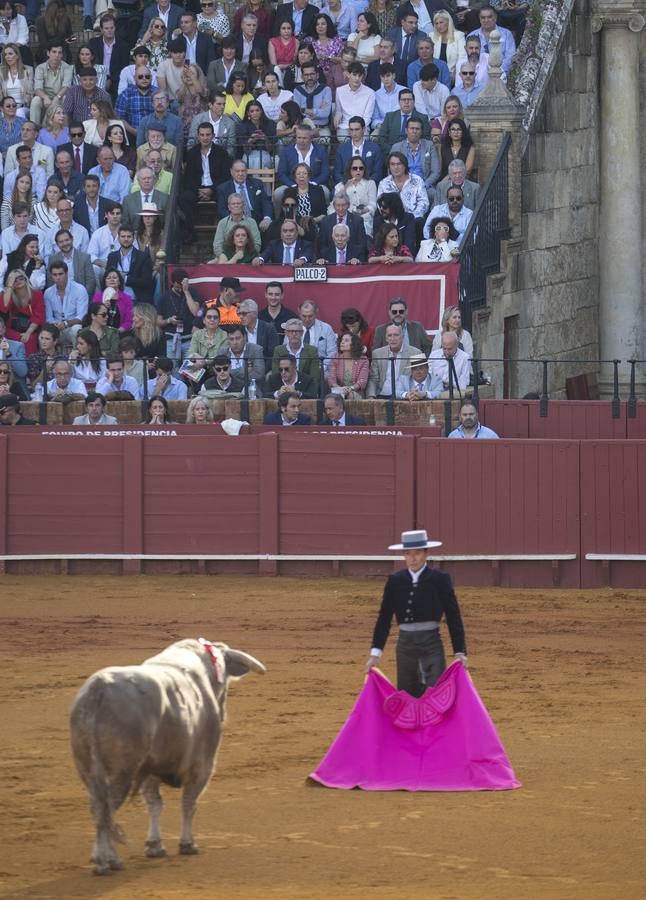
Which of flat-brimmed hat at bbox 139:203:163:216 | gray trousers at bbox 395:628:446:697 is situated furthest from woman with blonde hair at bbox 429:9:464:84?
gray trousers at bbox 395:628:446:697

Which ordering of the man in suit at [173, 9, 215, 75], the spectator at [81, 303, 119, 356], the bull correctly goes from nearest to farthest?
1. the bull
2. the spectator at [81, 303, 119, 356]
3. the man in suit at [173, 9, 215, 75]

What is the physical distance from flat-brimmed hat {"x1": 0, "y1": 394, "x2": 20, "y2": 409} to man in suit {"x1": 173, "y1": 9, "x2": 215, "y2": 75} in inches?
198

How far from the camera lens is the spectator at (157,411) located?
1869cm

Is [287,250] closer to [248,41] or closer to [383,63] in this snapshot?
[383,63]

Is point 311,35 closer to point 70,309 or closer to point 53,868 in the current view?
A: point 70,309

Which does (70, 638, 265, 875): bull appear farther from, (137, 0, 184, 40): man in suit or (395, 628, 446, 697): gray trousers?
(137, 0, 184, 40): man in suit

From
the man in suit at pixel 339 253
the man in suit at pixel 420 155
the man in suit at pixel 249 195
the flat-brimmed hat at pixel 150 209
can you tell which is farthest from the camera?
the man in suit at pixel 249 195

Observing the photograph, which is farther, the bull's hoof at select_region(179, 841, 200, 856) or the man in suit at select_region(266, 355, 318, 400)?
the man in suit at select_region(266, 355, 318, 400)

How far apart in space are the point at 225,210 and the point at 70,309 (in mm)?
1981

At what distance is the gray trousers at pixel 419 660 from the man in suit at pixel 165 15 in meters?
13.0

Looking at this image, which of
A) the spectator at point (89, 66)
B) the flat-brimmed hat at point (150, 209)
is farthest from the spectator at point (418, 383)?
the spectator at point (89, 66)

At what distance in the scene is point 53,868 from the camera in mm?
8828

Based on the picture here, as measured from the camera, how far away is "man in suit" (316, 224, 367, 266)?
19.6 metres

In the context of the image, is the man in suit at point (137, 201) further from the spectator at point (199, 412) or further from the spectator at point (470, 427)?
the spectator at point (470, 427)
